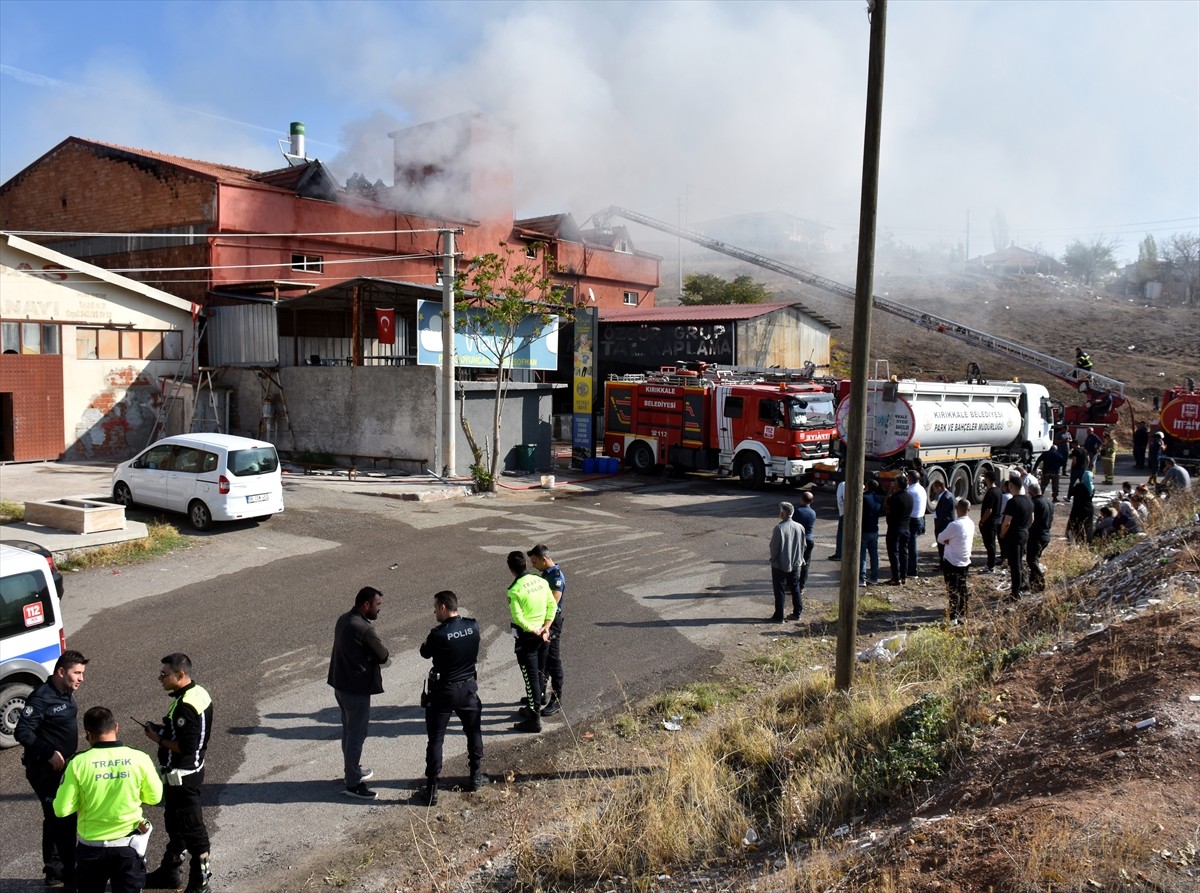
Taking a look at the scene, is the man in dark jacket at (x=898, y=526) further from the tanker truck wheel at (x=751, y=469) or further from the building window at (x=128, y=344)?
the building window at (x=128, y=344)

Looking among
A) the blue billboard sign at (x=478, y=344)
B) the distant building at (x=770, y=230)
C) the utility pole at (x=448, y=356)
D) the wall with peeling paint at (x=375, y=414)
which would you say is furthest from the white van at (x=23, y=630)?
the distant building at (x=770, y=230)

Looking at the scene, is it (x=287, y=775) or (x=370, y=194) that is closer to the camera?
(x=287, y=775)

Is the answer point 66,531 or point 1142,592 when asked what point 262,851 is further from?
point 66,531

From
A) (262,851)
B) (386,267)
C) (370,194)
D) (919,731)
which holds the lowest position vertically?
(262,851)

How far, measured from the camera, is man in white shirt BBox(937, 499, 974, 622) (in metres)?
10.9

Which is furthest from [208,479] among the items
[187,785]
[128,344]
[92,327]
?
[128,344]

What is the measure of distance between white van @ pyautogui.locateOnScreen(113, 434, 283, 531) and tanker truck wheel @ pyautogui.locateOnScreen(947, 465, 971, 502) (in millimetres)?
14488

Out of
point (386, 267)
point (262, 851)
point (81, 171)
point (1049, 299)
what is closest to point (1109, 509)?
point (262, 851)

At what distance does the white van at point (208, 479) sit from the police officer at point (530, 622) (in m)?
8.80

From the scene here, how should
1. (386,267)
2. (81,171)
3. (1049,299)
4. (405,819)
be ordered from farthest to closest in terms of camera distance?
(1049,299) → (386,267) → (81,171) → (405,819)

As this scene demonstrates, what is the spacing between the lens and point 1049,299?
78.1 meters

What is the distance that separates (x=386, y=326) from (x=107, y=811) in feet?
64.4

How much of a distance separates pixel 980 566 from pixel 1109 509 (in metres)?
2.37

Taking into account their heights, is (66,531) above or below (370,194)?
below
